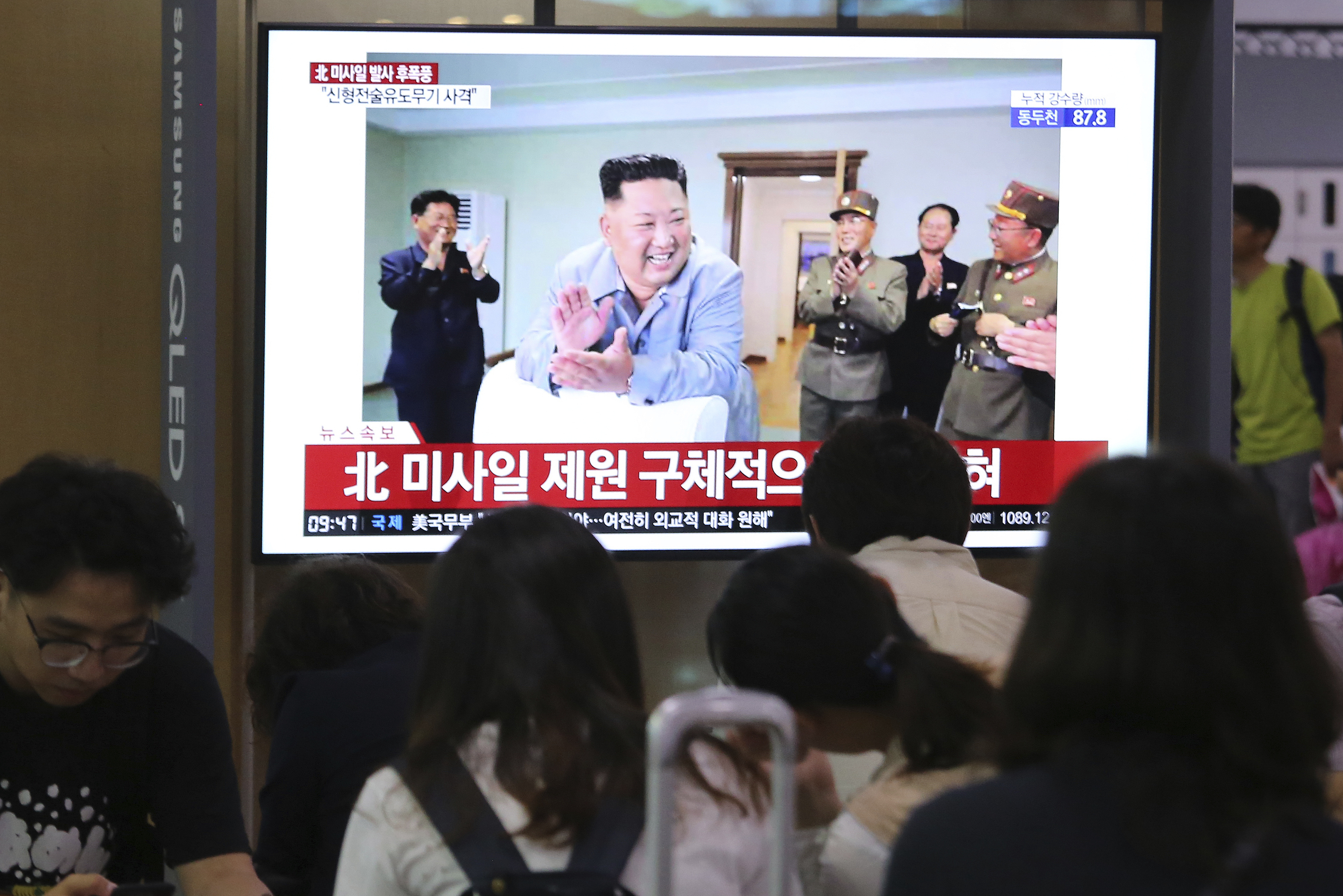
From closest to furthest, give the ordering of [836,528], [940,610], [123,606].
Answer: [123,606], [940,610], [836,528]

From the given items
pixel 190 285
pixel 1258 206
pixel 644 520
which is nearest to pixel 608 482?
pixel 644 520

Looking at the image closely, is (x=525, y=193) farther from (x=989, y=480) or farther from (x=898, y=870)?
(x=898, y=870)

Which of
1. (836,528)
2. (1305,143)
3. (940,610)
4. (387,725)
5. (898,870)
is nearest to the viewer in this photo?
(898,870)

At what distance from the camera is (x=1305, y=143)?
20.4 feet

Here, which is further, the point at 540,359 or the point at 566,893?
the point at 540,359

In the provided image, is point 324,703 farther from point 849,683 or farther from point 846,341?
point 846,341

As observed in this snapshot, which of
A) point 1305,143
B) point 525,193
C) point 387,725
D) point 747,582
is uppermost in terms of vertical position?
point 1305,143

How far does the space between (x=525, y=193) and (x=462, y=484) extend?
721mm

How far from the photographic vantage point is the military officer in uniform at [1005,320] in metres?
3.51

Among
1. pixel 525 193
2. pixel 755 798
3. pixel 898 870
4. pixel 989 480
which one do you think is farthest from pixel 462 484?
pixel 898 870

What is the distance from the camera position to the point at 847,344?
3.53 meters

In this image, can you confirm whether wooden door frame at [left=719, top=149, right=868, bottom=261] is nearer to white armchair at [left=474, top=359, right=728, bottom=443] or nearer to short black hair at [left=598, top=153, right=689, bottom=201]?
short black hair at [left=598, top=153, right=689, bottom=201]

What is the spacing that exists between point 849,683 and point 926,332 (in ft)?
6.96

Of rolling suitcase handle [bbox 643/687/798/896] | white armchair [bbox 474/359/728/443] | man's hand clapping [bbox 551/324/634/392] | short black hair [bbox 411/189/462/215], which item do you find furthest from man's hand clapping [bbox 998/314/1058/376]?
rolling suitcase handle [bbox 643/687/798/896]
